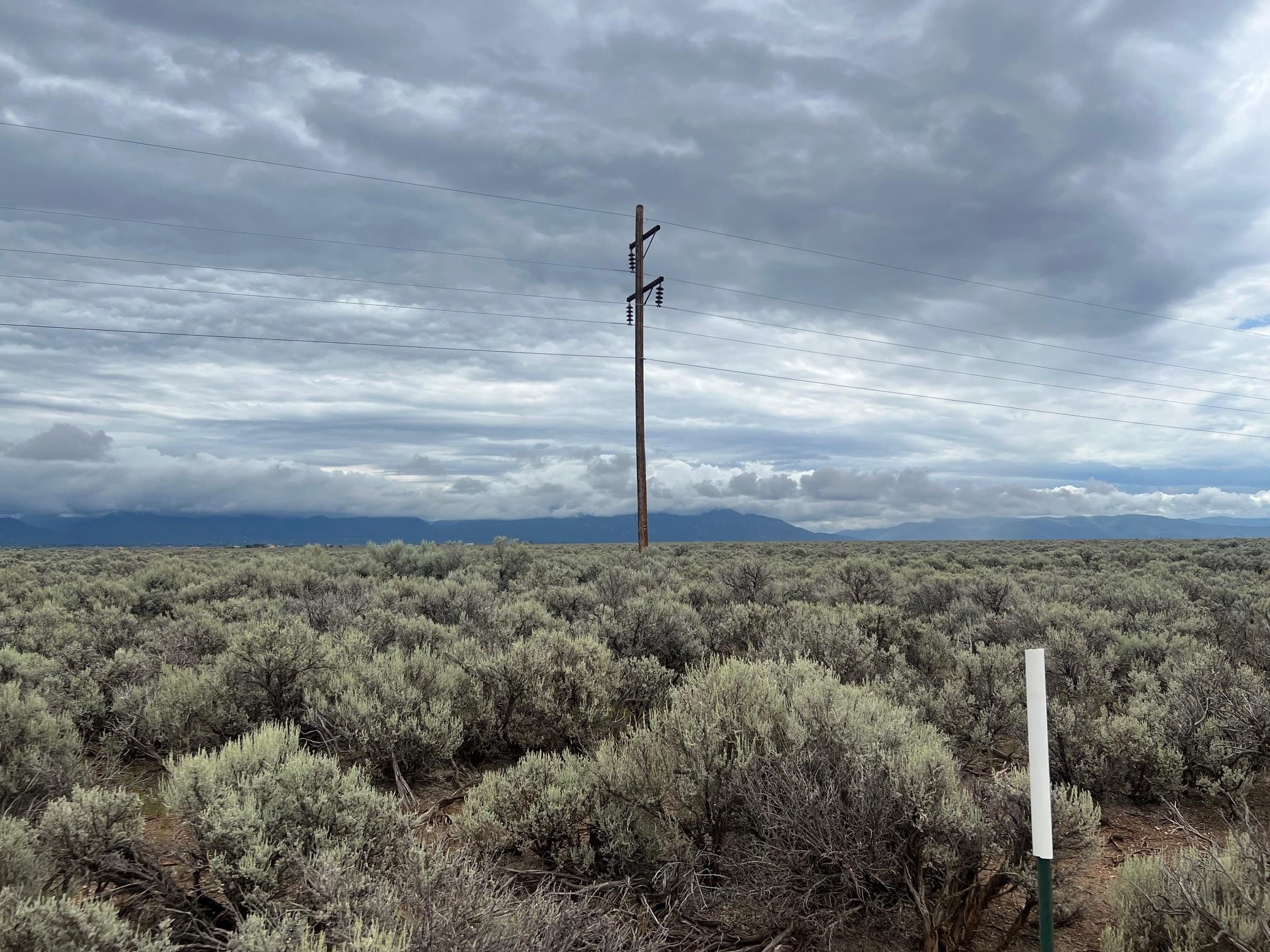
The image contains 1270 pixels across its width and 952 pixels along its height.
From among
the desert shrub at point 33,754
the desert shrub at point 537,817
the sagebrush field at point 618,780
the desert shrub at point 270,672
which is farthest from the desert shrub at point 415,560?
the desert shrub at point 537,817

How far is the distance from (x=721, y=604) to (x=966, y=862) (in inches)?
313

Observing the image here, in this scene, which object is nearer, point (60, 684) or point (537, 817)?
point (537, 817)

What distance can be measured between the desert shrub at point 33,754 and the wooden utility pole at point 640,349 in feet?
54.9

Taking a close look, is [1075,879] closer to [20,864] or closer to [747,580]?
Result: [20,864]

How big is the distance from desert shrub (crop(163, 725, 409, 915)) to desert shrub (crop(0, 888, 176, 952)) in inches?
22.5

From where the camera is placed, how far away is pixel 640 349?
Answer: 76.7ft

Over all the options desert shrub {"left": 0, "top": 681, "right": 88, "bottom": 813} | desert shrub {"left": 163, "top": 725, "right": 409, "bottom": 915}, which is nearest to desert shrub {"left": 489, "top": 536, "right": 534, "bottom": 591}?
desert shrub {"left": 0, "top": 681, "right": 88, "bottom": 813}

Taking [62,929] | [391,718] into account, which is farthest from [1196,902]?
[391,718]

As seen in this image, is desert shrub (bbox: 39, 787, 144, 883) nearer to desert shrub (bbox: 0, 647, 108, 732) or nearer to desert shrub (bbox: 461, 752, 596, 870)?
desert shrub (bbox: 461, 752, 596, 870)

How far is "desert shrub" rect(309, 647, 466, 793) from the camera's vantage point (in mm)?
6043

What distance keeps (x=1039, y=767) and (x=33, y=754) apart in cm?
621

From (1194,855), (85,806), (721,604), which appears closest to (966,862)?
(1194,855)

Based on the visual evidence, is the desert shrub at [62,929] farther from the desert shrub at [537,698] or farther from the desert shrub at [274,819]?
the desert shrub at [537,698]

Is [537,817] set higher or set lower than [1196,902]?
lower
